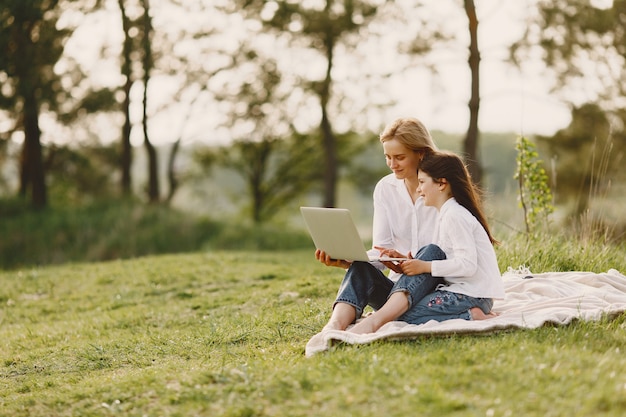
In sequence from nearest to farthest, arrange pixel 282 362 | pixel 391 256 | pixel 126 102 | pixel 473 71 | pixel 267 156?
pixel 282 362, pixel 391 256, pixel 473 71, pixel 126 102, pixel 267 156

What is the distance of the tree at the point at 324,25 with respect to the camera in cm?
1833

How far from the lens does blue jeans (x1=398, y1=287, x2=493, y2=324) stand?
16.1ft

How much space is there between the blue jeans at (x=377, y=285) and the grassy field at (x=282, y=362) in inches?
14.8

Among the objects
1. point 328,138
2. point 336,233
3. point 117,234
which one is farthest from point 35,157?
point 336,233

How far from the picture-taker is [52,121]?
20547 mm

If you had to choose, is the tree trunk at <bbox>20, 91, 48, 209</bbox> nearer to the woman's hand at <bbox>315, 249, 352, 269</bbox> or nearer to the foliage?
the foliage

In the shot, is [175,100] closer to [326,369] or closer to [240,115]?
[240,115]

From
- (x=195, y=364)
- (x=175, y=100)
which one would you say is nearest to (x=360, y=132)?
(x=175, y=100)

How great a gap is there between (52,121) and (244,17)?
5.93m

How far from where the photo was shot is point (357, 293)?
16.6 ft

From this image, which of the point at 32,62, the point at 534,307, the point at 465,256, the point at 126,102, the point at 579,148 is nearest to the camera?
the point at 465,256

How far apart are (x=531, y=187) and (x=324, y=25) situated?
11.3 meters

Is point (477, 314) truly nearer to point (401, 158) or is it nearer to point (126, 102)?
point (401, 158)

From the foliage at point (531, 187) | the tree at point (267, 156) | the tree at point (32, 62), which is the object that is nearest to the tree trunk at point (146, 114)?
the tree at point (32, 62)
